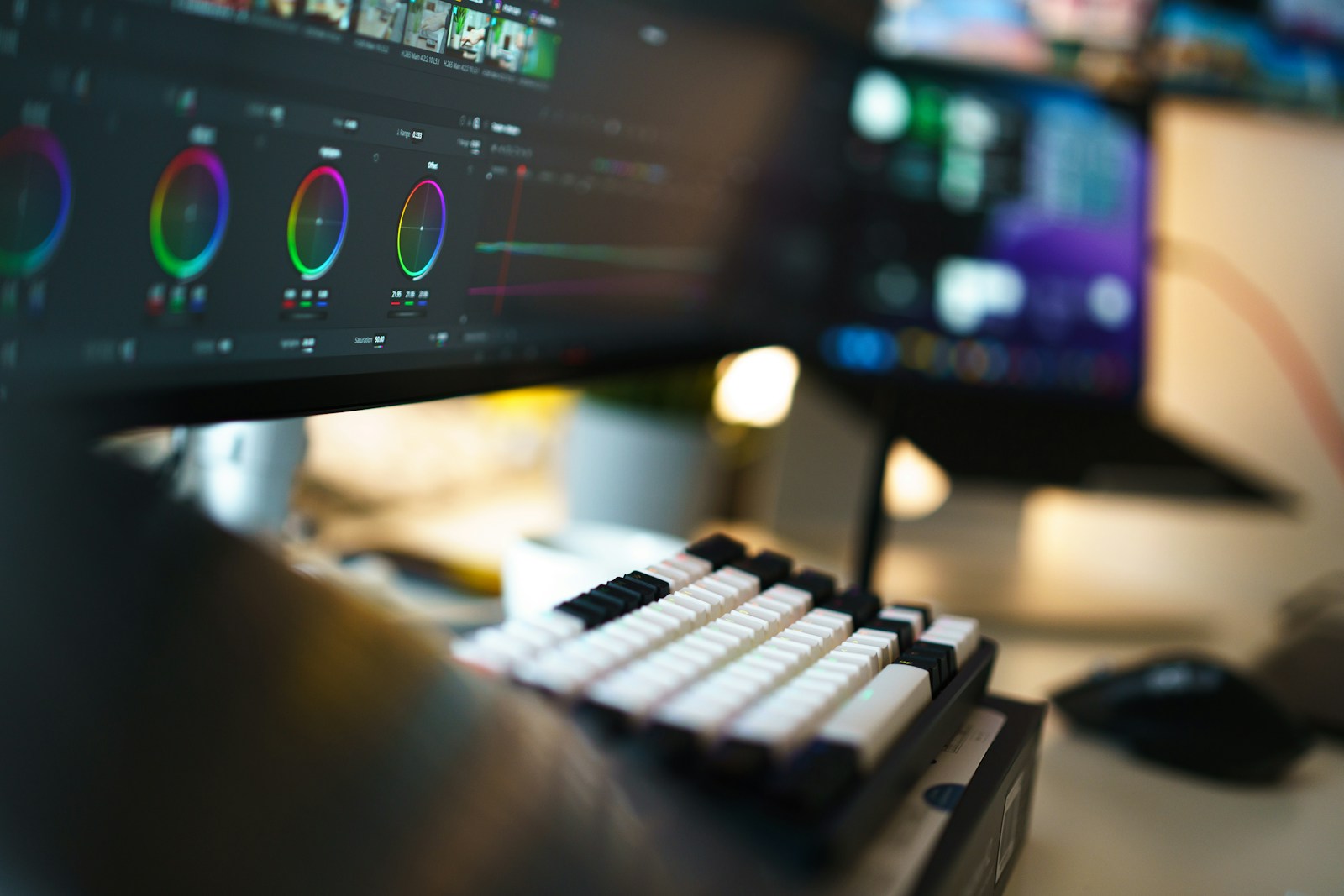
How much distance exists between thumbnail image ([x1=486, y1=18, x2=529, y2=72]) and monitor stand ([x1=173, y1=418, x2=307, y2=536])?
171 mm

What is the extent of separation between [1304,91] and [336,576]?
127 cm

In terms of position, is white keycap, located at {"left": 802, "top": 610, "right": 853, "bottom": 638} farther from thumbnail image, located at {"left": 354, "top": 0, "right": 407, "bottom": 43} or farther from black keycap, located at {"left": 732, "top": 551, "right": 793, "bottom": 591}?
thumbnail image, located at {"left": 354, "top": 0, "right": 407, "bottom": 43}

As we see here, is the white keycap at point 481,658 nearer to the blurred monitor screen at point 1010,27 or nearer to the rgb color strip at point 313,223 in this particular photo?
the rgb color strip at point 313,223

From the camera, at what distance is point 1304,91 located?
1206mm

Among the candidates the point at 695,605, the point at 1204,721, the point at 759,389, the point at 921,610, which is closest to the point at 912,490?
the point at 759,389

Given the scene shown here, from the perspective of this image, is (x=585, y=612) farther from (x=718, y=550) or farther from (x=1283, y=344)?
(x=1283, y=344)

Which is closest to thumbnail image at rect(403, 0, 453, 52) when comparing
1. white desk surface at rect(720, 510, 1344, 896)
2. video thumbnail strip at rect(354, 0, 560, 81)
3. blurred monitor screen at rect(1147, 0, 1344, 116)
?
video thumbnail strip at rect(354, 0, 560, 81)

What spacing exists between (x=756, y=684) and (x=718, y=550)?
0.37 ft

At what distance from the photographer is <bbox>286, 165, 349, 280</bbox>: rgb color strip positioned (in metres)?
0.35

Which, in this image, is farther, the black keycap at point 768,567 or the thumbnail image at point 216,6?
the black keycap at point 768,567

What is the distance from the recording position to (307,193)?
356 millimetres

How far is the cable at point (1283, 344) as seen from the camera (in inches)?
49.5

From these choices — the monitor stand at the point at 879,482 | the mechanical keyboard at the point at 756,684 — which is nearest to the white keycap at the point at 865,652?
the mechanical keyboard at the point at 756,684

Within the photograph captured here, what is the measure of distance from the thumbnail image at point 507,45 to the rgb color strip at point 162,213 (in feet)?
0.49
